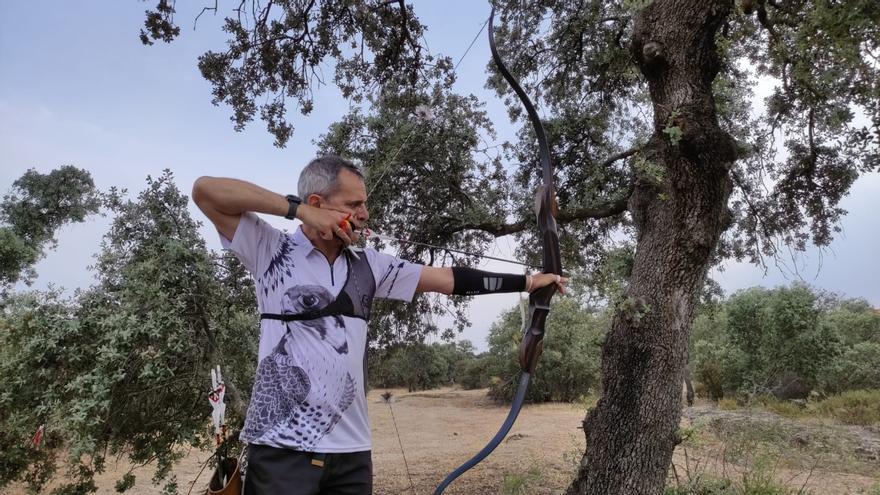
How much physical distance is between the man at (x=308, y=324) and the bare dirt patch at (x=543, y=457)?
2540 millimetres

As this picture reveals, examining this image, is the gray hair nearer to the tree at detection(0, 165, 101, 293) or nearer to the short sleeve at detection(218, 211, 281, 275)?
the short sleeve at detection(218, 211, 281, 275)

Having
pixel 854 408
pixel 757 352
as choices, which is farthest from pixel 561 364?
pixel 854 408

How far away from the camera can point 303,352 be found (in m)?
1.34

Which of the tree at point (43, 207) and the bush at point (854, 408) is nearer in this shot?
the bush at point (854, 408)

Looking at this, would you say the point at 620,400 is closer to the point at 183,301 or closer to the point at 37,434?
the point at 183,301

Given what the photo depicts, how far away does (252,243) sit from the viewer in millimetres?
1470

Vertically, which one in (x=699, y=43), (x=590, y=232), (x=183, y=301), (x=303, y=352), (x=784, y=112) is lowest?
(x=303, y=352)

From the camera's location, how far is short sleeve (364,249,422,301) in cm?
163

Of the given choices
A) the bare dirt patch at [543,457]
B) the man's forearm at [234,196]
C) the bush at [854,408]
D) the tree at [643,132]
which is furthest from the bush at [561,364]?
the man's forearm at [234,196]

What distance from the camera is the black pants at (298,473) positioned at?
1253 mm

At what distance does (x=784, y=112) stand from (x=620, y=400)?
3987mm

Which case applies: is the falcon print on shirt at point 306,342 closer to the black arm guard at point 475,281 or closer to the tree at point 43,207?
the black arm guard at point 475,281

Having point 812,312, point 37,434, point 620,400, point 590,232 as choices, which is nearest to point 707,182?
point 620,400

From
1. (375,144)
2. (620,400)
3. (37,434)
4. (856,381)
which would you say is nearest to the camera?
(37,434)
